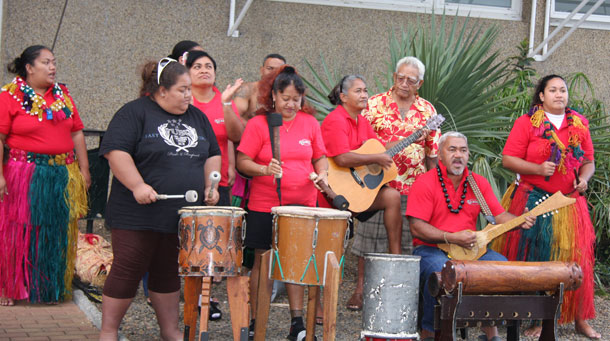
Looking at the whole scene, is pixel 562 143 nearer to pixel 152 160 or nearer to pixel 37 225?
pixel 152 160

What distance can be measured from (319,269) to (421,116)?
2118mm

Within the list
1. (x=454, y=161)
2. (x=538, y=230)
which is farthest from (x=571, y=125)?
(x=454, y=161)

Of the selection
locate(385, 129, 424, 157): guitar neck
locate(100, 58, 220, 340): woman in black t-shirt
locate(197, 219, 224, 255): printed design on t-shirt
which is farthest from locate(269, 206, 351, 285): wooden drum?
locate(385, 129, 424, 157): guitar neck

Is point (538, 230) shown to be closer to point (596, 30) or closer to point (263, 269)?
point (263, 269)

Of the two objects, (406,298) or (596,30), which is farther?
(596,30)

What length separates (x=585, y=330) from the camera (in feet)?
19.3

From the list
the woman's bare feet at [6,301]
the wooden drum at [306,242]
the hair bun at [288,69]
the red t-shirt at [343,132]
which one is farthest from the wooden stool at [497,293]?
the woman's bare feet at [6,301]

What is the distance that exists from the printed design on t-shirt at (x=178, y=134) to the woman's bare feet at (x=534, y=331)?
9.90ft

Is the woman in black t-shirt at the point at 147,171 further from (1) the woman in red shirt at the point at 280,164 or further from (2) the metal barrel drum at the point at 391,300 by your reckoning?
(2) the metal barrel drum at the point at 391,300

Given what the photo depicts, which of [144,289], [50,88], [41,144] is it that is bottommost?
[144,289]

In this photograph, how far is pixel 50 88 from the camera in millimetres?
5883

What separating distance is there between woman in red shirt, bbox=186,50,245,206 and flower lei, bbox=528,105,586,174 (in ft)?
7.50

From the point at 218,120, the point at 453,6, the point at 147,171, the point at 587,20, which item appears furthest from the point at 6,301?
the point at 587,20

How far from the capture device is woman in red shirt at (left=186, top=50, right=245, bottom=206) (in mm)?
5484
